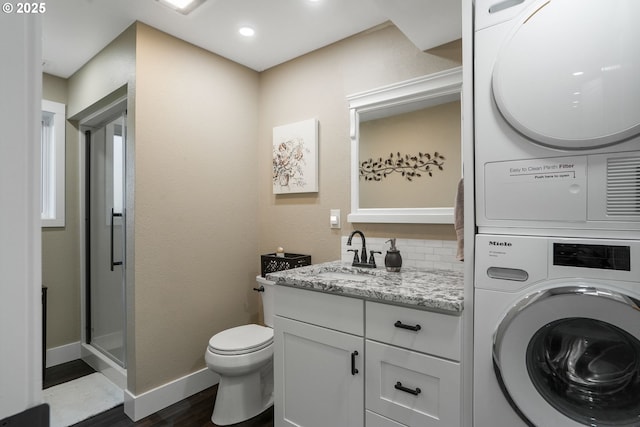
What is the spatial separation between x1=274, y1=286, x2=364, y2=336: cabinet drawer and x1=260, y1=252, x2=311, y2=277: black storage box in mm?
594

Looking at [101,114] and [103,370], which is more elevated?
[101,114]

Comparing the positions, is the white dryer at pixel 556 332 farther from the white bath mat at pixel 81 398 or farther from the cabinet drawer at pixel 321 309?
the white bath mat at pixel 81 398

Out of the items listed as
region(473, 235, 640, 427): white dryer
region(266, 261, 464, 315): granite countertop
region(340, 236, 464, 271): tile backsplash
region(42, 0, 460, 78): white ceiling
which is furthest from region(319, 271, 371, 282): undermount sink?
region(42, 0, 460, 78): white ceiling

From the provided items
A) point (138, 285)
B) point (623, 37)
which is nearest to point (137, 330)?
point (138, 285)

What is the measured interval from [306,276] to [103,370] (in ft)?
6.94

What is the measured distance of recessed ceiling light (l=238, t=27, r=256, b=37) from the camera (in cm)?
230

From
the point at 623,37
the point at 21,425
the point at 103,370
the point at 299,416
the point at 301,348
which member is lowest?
the point at 103,370

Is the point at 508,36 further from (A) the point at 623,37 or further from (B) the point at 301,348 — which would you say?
(B) the point at 301,348

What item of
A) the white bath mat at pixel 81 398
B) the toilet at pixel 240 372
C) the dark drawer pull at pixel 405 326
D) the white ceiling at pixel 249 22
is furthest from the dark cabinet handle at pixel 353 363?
the white bath mat at pixel 81 398

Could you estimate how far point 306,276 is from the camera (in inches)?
74.0

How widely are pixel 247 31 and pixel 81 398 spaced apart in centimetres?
277

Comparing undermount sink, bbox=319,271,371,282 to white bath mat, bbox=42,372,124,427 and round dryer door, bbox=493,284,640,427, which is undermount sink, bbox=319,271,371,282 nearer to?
round dryer door, bbox=493,284,640,427

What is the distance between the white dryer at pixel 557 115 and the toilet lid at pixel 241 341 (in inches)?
58.4

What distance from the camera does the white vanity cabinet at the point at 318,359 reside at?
1.59 meters
